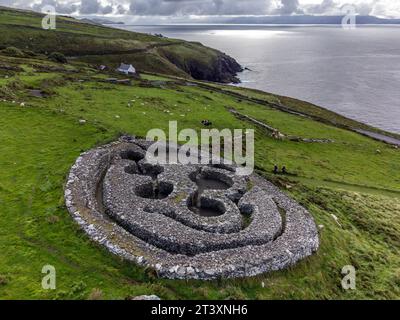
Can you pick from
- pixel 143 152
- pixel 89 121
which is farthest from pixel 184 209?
pixel 89 121

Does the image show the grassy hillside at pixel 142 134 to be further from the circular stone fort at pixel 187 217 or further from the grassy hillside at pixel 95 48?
the grassy hillside at pixel 95 48

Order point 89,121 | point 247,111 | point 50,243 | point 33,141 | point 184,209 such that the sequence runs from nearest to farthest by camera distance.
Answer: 1. point 50,243
2. point 184,209
3. point 33,141
4. point 89,121
5. point 247,111

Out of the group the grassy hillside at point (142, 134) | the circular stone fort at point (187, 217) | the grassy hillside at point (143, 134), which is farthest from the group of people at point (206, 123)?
the circular stone fort at point (187, 217)

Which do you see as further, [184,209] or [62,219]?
[184,209]

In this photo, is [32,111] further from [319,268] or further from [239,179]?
[319,268]

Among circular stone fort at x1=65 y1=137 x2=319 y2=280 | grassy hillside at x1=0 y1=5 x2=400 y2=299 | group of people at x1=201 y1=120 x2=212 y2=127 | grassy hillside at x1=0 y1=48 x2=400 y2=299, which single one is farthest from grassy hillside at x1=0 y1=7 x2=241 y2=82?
circular stone fort at x1=65 y1=137 x2=319 y2=280

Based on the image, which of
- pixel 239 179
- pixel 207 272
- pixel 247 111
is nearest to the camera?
pixel 207 272

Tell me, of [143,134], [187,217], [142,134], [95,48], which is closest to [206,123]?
[143,134]

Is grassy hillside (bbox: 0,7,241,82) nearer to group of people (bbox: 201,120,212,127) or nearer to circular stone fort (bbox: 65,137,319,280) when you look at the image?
group of people (bbox: 201,120,212,127)

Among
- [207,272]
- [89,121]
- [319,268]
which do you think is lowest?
[319,268]
